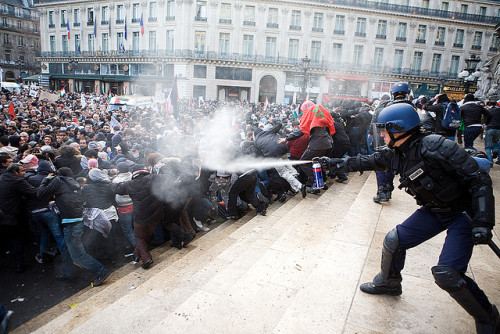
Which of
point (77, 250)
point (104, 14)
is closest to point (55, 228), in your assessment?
point (77, 250)

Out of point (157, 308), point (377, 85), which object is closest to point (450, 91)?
point (377, 85)

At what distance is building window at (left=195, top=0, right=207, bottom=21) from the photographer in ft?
116

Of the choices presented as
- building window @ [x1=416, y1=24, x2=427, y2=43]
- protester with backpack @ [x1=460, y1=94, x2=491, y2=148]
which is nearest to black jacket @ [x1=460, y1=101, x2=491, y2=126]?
protester with backpack @ [x1=460, y1=94, x2=491, y2=148]

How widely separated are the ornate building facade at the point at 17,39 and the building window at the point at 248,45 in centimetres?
4610

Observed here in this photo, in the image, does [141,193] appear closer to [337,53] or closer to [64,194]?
[64,194]

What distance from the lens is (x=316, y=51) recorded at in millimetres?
37969

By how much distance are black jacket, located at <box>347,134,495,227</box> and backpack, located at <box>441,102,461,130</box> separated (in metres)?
5.29

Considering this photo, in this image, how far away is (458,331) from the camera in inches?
102

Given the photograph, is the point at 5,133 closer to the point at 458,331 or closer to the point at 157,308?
the point at 157,308

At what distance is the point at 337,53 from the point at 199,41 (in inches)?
691

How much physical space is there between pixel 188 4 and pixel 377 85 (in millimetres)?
23278

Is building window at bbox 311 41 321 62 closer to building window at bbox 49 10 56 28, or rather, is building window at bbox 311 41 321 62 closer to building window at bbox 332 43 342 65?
building window at bbox 332 43 342 65

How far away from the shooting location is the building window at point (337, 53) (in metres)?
38.1

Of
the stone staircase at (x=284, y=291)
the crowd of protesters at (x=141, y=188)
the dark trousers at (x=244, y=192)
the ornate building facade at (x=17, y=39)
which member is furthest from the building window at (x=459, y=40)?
the ornate building facade at (x=17, y=39)
